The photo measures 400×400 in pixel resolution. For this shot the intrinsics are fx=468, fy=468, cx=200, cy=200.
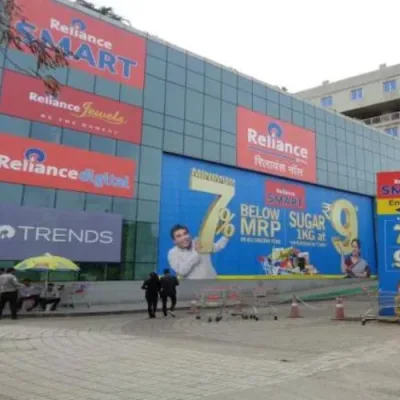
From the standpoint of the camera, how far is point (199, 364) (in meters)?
7.52

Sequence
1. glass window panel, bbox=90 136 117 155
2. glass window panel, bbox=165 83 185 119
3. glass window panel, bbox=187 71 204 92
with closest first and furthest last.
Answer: glass window panel, bbox=90 136 117 155 < glass window panel, bbox=165 83 185 119 < glass window panel, bbox=187 71 204 92

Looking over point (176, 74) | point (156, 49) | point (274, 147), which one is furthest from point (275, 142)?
point (156, 49)

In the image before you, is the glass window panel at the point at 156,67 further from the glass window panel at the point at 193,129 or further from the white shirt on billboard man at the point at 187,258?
the white shirt on billboard man at the point at 187,258

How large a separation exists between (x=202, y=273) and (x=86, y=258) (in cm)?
747

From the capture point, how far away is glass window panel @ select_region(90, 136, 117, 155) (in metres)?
23.5

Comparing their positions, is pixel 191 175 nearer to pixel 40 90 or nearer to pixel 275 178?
pixel 275 178

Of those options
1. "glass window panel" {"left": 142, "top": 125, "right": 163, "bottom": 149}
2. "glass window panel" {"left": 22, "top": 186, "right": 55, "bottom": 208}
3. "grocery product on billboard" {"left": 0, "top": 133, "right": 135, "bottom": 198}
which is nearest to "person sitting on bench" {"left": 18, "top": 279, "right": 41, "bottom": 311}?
"glass window panel" {"left": 22, "top": 186, "right": 55, "bottom": 208}

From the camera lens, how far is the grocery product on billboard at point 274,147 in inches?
1228

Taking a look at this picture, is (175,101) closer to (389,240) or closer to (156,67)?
(156,67)

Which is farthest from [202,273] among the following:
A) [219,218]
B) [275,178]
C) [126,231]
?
[275,178]

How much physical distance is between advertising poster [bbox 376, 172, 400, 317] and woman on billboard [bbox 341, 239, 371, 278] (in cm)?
2128

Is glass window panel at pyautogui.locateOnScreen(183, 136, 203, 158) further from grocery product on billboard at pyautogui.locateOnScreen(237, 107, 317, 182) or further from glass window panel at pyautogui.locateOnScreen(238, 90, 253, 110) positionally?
glass window panel at pyautogui.locateOnScreen(238, 90, 253, 110)

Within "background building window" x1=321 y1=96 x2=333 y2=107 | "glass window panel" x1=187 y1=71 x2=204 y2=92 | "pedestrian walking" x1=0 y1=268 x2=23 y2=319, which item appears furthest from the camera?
"background building window" x1=321 y1=96 x2=333 y2=107

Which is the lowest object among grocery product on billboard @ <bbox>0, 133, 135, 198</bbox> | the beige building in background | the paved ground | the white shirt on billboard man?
the paved ground
